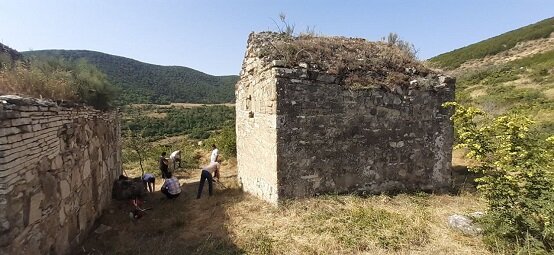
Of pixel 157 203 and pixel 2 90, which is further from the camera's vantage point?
pixel 157 203

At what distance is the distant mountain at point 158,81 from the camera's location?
4297 centimetres

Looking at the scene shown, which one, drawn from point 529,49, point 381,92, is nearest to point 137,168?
point 381,92

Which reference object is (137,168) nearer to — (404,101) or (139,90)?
(404,101)

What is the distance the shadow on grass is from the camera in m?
5.45

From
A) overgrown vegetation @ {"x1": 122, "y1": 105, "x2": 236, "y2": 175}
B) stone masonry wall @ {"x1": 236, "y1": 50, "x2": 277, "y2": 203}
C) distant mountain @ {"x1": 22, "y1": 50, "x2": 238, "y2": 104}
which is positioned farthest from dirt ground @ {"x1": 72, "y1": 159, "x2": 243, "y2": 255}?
distant mountain @ {"x1": 22, "y1": 50, "x2": 238, "y2": 104}

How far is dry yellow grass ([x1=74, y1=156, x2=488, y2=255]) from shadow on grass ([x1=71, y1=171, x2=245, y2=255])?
0.02 meters

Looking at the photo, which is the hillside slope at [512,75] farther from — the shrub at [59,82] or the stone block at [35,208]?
the stone block at [35,208]

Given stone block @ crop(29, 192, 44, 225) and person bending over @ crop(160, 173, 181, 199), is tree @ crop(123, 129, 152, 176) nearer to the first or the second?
person bending over @ crop(160, 173, 181, 199)

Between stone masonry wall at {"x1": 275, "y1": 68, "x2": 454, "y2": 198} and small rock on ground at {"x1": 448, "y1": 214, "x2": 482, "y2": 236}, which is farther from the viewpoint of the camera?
stone masonry wall at {"x1": 275, "y1": 68, "x2": 454, "y2": 198}

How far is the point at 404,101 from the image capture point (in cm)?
736

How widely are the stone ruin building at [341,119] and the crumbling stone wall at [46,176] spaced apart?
3200 mm

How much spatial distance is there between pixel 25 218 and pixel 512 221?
5.86 m

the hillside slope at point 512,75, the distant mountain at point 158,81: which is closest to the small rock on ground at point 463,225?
the hillside slope at point 512,75

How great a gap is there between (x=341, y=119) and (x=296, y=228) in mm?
2340
